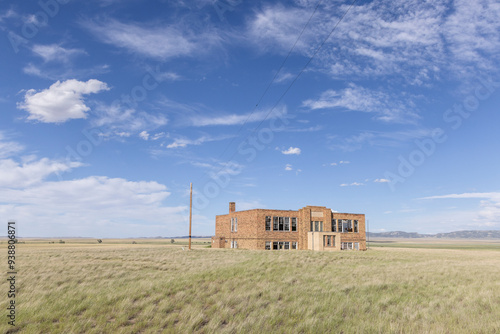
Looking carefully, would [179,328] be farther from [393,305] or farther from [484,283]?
[484,283]

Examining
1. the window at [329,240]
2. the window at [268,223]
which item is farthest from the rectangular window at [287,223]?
the window at [329,240]

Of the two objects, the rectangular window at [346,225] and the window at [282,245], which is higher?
the rectangular window at [346,225]

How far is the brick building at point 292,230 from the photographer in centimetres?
5559

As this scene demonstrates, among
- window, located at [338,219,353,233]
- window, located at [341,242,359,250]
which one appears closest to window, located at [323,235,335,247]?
window, located at [341,242,359,250]

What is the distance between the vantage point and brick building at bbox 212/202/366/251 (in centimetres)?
5559

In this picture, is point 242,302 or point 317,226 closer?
point 242,302

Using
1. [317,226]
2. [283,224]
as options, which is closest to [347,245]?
[317,226]

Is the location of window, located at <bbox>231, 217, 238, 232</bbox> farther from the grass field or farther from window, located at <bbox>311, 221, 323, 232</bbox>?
the grass field

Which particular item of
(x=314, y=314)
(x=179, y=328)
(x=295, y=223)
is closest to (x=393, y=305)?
(x=314, y=314)

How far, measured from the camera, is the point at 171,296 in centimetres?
1659

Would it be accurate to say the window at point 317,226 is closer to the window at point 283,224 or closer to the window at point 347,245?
the window at point 283,224

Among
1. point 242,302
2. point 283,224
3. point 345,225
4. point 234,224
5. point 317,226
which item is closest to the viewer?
point 242,302

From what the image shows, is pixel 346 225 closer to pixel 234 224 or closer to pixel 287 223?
pixel 287 223

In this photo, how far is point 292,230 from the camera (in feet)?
190
